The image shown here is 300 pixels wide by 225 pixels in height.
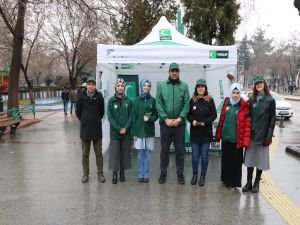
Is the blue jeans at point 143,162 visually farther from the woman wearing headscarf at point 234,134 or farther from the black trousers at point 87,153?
the woman wearing headscarf at point 234,134

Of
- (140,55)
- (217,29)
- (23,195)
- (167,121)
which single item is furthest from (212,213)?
(217,29)

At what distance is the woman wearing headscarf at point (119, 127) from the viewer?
7094 mm

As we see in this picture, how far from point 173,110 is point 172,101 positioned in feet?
0.51

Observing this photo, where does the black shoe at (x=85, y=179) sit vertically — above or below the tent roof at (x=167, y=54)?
below

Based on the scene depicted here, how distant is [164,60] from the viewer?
320 inches

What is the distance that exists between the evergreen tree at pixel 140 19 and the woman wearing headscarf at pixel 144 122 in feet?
39.7

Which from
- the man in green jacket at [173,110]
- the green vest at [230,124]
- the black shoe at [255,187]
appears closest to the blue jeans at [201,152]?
the man in green jacket at [173,110]

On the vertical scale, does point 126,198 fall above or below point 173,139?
below

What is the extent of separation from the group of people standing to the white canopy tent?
1.16m

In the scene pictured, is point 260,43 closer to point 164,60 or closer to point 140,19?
point 140,19

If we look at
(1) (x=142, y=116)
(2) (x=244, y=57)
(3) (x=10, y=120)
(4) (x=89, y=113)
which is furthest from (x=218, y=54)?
(2) (x=244, y=57)

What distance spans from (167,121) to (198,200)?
1459 mm

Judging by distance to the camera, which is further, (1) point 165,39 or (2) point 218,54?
(1) point 165,39

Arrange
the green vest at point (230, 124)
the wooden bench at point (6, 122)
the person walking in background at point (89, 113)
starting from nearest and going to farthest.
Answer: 1. the green vest at point (230, 124)
2. the person walking in background at point (89, 113)
3. the wooden bench at point (6, 122)
